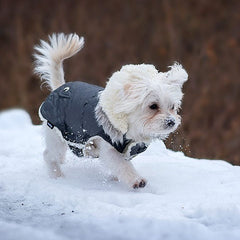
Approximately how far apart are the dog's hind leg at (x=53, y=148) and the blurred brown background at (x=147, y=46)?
19.5 feet

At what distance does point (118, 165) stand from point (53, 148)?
708 mm

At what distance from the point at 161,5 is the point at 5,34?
355 centimetres

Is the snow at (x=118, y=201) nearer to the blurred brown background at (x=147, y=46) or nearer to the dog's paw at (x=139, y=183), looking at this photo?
the dog's paw at (x=139, y=183)

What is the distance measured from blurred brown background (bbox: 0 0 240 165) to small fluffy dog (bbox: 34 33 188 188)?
6086 millimetres

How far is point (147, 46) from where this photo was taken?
12.3 m

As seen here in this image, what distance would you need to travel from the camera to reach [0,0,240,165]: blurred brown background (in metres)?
11.0

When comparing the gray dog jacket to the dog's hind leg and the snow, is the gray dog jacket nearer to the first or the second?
the dog's hind leg

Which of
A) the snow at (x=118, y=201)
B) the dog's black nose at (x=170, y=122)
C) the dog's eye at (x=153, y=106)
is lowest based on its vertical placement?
the snow at (x=118, y=201)

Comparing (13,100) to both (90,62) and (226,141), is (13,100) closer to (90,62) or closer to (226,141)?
(90,62)

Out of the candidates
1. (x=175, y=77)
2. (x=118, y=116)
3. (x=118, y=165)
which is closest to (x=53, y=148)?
(x=118, y=165)

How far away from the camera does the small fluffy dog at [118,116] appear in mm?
3955

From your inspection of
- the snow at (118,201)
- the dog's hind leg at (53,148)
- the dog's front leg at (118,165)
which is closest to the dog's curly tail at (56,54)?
the dog's hind leg at (53,148)

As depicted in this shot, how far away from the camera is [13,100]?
11.9m

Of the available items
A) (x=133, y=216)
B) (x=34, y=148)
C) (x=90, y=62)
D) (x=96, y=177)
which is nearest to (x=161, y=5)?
(x=90, y=62)
